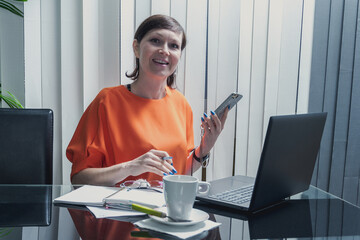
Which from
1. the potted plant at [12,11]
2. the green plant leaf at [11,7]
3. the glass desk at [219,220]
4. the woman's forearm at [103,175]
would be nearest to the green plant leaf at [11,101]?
the potted plant at [12,11]

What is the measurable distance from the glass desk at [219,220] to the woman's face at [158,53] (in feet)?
2.37

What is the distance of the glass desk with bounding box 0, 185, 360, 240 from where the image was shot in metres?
0.82

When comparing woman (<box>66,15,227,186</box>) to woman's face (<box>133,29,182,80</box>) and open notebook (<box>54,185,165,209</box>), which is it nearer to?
woman's face (<box>133,29,182,80</box>)

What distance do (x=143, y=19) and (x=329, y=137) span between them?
1177mm

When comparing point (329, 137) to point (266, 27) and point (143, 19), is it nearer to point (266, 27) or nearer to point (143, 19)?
point (266, 27)

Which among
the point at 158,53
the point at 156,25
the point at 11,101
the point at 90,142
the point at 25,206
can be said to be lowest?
the point at 25,206

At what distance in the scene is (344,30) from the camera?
6.46 ft

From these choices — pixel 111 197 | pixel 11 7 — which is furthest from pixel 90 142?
pixel 11 7

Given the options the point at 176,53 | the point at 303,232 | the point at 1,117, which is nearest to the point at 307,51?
the point at 176,53

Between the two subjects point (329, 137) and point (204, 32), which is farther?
point (329, 137)

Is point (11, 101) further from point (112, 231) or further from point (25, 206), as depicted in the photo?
point (112, 231)

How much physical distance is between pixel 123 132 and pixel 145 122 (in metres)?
0.11

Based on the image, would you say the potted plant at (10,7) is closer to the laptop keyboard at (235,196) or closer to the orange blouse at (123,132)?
the orange blouse at (123,132)

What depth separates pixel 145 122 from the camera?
162 cm
